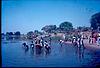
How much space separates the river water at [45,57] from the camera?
7.73 metres

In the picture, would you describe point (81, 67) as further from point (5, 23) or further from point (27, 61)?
point (5, 23)

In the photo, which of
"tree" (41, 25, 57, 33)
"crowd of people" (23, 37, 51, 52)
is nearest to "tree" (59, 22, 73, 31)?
"tree" (41, 25, 57, 33)

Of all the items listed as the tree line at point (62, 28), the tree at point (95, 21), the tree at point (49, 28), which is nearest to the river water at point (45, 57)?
the tree line at point (62, 28)

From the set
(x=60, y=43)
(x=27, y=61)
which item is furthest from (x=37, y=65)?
(x=60, y=43)

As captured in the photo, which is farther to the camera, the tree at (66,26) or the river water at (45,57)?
the tree at (66,26)

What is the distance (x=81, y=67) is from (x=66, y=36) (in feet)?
2.59

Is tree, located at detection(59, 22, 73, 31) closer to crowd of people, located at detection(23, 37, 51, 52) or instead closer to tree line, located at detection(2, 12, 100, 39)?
tree line, located at detection(2, 12, 100, 39)

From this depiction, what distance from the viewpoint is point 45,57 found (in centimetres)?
781

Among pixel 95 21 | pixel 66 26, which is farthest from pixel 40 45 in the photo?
pixel 95 21

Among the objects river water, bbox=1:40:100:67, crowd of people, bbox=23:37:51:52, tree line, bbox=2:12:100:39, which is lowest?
river water, bbox=1:40:100:67

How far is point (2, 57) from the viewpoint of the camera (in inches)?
303

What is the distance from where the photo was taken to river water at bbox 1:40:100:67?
7727mm

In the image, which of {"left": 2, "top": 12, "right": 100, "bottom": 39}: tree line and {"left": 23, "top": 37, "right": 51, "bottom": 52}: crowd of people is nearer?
{"left": 2, "top": 12, "right": 100, "bottom": 39}: tree line

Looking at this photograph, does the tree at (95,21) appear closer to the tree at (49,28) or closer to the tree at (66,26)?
the tree at (66,26)
